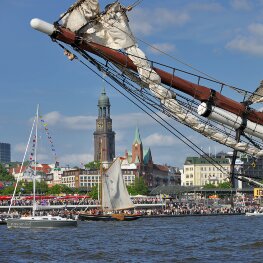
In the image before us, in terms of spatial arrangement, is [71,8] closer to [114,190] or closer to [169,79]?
[169,79]

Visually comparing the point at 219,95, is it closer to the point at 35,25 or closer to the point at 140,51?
the point at 140,51

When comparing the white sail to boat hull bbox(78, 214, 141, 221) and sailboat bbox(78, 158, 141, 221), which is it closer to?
sailboat bbox(78, 158, 141, 221)

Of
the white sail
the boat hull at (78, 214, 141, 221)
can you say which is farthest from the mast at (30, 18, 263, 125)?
the boat hull at (78, 214, 141, 221)

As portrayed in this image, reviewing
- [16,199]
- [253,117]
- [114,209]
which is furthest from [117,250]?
[16,199]

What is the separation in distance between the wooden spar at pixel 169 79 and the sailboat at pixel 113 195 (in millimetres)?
78468

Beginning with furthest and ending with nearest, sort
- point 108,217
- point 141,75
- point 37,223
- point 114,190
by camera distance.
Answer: point 114,190 < point 108,217 < point 37,223 < point 141,75

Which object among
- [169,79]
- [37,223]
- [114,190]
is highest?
[169,79]

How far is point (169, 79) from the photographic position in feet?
93.2

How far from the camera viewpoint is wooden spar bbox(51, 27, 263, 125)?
2831 centimetres

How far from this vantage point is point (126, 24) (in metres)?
28.7

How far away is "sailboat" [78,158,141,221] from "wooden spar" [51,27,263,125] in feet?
257

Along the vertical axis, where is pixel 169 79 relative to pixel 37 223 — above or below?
above

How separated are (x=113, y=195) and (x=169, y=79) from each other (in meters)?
80.4

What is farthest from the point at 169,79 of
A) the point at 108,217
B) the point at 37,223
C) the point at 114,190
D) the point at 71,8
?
the point at 108,217
